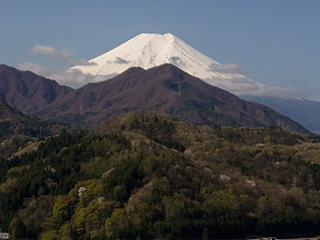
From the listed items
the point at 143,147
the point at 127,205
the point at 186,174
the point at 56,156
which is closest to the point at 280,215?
the point at 186,174

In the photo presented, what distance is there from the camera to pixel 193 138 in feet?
537

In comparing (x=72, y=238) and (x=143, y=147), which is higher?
(x=143, y=147)

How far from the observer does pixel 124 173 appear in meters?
104

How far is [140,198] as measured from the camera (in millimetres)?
96750

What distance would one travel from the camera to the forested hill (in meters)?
91.8

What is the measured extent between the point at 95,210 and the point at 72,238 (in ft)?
20.6

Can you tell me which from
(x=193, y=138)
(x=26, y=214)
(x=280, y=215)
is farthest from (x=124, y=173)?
(x=193, y=138)

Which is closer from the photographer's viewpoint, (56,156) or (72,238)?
(72,238)

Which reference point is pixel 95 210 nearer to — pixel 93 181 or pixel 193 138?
pixel 93 181

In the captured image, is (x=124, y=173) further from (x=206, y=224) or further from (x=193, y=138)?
(x=193, y=138)

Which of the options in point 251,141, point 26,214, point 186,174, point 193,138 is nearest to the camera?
point 26,214

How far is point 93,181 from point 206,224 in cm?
2086

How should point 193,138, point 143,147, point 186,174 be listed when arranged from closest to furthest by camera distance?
1. point 186,174
2. point 143,147
3. point 193,138

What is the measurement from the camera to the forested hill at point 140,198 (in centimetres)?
9175
